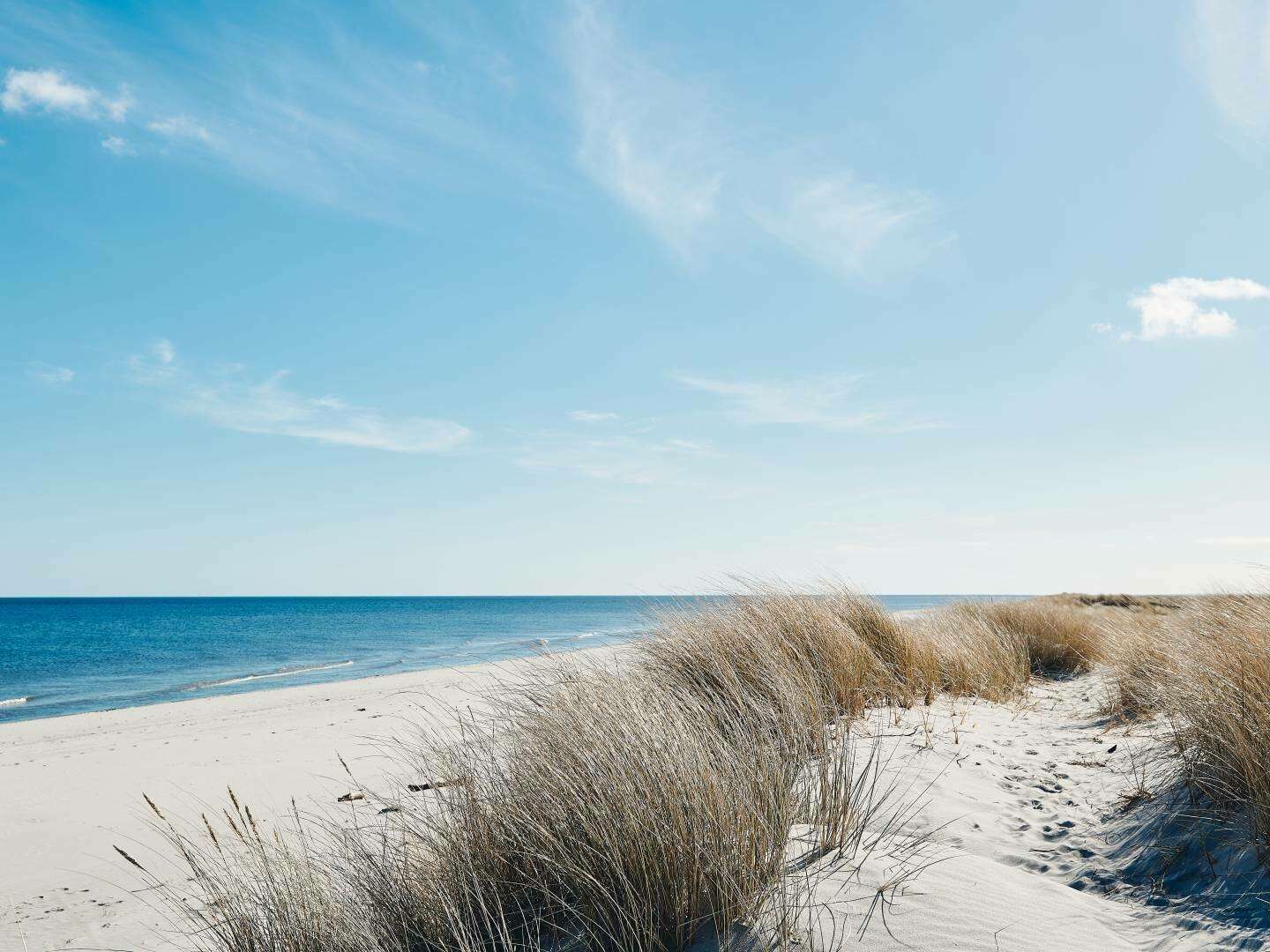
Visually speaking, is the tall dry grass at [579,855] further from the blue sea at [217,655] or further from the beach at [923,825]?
the blue sea at [217,655]

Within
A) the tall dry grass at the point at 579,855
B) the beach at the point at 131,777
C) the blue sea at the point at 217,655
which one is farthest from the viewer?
the blue sea at the point at 217,655

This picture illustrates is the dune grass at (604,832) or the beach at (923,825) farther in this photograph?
the beach at (923,825)

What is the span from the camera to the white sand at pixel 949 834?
8.27 feet

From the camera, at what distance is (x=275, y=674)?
973 inches

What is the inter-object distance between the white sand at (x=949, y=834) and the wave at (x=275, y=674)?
494 inches

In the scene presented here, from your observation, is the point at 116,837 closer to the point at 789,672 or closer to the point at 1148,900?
the point at 789,672

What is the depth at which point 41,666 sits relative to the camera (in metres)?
29.4

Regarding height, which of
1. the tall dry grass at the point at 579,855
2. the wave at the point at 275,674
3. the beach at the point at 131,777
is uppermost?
the tall dry grass at the point at 579,855

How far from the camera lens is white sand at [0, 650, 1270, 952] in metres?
2.52

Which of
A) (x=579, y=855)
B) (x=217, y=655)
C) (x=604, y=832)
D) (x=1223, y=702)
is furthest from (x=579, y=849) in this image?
(x=217, y=655)

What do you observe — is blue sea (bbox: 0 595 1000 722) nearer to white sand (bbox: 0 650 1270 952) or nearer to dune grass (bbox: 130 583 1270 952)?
dune grass (bbox: 130 583 1270 952)

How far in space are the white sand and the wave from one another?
494 inches

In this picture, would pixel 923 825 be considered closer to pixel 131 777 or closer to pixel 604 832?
pixel 604 832

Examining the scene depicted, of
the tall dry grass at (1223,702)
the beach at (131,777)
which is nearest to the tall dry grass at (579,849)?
the beach at (131,777)
